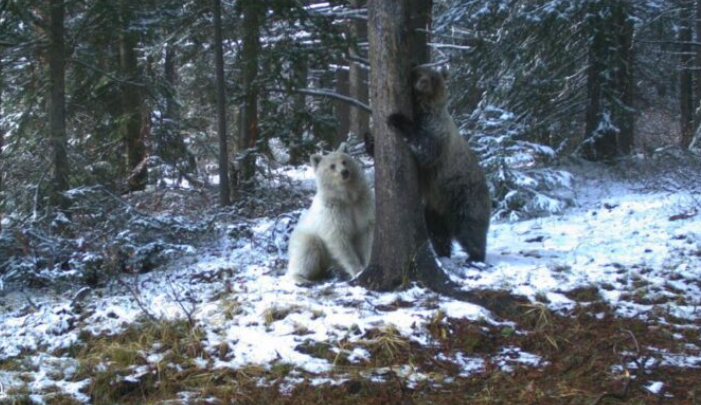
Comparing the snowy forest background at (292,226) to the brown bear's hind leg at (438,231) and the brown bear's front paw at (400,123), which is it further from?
the brown bear's front paw at (400,123)

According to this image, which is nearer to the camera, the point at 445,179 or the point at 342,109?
the point at 445,179

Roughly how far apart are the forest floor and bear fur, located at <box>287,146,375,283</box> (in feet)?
1.38

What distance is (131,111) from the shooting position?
15.6m

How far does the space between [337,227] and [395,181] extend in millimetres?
1437

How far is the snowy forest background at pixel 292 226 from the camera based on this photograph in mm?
4973

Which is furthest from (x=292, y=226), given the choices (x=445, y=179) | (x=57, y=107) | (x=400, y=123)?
(x=57, y=107)

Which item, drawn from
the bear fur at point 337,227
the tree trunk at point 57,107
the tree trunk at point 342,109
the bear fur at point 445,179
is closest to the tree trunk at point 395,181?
the bear fur at point 445,179

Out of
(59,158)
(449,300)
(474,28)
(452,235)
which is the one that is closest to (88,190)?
(59,158)

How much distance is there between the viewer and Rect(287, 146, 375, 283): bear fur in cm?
776

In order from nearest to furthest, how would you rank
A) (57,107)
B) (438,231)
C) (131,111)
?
(438,231), (57,107), (131,111)

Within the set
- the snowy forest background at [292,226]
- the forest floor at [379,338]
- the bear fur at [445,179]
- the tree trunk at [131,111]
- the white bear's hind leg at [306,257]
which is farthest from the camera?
the tree trunk at [131,111]

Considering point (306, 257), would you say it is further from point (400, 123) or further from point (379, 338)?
point (379, 338)

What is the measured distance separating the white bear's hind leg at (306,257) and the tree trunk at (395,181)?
1.12 meters

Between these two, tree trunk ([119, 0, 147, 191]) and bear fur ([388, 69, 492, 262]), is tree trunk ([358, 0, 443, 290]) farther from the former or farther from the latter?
tree trunk ([119, 0, 147, 191])
